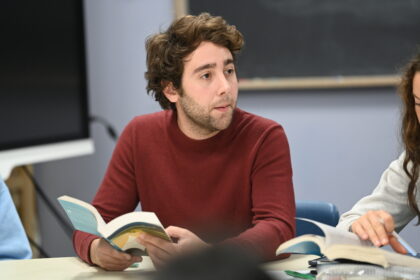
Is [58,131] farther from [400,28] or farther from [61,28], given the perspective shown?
[400,28]

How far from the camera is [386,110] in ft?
9.84

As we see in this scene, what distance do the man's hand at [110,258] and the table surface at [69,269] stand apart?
0.02 meters

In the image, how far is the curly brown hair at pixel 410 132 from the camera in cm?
164

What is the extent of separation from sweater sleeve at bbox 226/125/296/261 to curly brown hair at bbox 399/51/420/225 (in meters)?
0.32

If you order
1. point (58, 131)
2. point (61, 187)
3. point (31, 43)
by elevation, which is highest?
point (31, 43)

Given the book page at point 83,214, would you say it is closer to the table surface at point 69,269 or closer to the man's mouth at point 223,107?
the table surface at point 69,269

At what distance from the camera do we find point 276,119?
314 centimetres

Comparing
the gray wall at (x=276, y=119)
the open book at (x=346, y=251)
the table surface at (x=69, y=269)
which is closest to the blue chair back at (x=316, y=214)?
the table surface at (x=69, y=269)

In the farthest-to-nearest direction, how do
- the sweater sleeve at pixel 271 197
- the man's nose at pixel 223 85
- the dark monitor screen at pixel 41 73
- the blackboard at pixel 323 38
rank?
the blackboard at pixel 323 38
the dark monitor screen at pixel 41 73
the man's nose at pixel 223 85
the sweater sleeve at pixel 271 197

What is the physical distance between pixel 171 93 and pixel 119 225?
0.67 m

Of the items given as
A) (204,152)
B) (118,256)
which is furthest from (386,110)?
(118,256)

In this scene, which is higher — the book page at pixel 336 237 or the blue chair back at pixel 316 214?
the book page at pixel 336 237

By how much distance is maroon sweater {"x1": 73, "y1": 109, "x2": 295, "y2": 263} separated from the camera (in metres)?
1.67

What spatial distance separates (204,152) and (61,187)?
2.01m
